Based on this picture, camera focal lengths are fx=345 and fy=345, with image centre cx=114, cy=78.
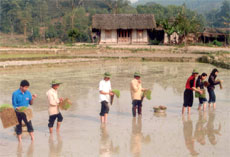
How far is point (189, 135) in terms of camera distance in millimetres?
8789

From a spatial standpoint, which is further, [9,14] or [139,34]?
[9,14]

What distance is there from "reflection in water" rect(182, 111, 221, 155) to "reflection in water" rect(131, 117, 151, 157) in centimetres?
101

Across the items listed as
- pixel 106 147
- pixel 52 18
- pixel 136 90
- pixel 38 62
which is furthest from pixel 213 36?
pixel 52 18

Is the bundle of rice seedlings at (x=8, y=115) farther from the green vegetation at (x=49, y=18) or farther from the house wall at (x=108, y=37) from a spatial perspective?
the house wall at (x=108, y=37)

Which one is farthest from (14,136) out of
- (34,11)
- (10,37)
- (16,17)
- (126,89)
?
(34,11)

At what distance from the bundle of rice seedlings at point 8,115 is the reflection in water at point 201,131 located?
403 centimetres

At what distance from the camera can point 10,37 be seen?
55656 millimetres

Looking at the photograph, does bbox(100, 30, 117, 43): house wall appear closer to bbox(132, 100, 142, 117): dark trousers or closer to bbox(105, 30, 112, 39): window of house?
bbox(105, 30, 112, 39): window of house

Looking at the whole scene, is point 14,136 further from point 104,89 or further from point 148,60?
point 148,60

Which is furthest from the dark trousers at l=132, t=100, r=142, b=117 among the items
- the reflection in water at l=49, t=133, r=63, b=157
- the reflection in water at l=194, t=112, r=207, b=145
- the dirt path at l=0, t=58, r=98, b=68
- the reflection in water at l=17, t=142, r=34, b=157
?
the dirt path at l=0, t=58, r=98, b=68

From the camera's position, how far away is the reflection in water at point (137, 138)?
7684mm

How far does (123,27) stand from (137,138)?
31630 mm

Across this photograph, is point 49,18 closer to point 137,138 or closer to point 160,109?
point 160,109

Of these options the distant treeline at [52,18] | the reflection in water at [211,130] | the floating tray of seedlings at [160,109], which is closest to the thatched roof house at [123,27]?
the distant treeline at [52,18]
